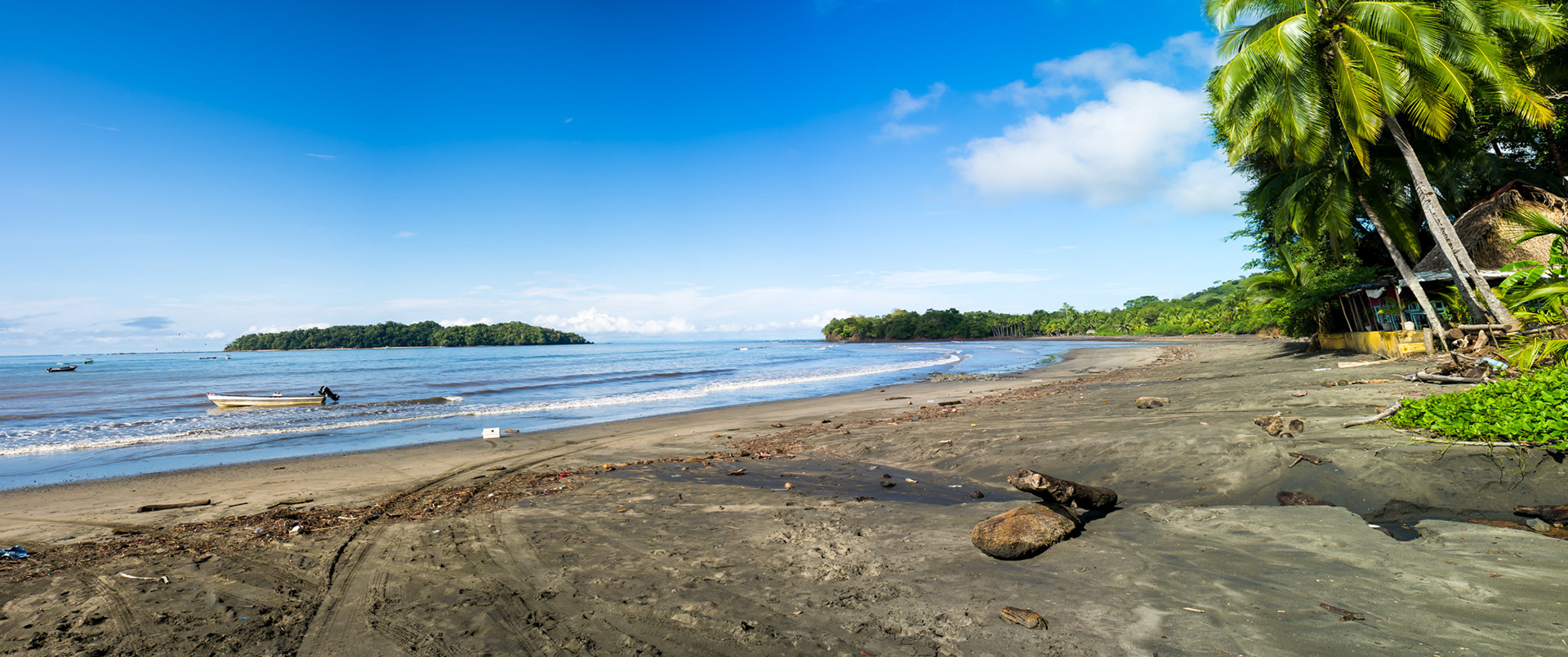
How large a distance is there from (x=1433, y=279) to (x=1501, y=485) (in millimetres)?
17366

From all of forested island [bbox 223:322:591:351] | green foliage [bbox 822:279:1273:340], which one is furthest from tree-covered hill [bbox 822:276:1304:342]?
forested island [bbox 223:322:591:351]

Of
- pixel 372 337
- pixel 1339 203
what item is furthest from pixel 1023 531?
pixel 372 337

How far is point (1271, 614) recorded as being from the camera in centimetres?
366

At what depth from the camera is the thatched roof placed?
1580cm

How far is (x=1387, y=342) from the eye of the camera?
55.5 ft

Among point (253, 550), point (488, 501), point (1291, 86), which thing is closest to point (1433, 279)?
point (1291, 86)

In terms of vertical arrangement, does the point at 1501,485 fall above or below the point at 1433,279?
below

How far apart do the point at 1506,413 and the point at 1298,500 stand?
2.59 meters

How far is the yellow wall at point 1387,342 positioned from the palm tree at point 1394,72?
150cm

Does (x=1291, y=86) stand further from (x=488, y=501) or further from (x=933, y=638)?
(x=488, y=501)

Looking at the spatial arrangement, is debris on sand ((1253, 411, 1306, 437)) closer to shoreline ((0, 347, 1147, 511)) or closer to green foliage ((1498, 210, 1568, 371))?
green foliage ((1498, 210, 1568, 371))

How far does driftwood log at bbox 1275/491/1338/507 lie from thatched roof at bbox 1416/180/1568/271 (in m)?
16.9

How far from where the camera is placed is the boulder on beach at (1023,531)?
4781 millimetres

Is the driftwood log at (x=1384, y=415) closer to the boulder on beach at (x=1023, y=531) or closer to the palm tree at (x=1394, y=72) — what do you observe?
the boulder on beach at (x=1023, y=531)
